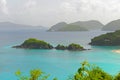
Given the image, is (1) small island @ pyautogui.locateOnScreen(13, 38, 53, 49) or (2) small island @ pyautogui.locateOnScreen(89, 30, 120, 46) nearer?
(1) small island @ pyautogui.locateOnScreen(13, 38, 53, 49)

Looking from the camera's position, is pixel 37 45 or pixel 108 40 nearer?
pixel 37 45

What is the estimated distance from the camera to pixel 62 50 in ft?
334

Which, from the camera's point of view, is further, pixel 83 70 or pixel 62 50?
pixel 62 50


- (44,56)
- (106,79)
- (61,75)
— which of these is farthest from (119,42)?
(106,79)

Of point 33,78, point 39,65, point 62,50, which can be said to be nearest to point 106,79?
point 33,78

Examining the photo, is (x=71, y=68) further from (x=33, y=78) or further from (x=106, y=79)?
(x=33, y=78)

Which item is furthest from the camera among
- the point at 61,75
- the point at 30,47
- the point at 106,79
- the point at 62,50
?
the point at 30,47

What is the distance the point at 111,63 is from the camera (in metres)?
70.3

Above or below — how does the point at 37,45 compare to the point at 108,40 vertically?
below

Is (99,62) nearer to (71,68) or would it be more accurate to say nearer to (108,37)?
(71,68)

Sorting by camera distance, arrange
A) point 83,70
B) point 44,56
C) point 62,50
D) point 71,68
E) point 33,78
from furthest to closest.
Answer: point 62,50 < point 44,56 < point 71,68 < point 83,70 < point 33,78

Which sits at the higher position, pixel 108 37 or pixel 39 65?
pixel 108 37

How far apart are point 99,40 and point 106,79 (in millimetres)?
97283

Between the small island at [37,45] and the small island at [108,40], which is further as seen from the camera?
the small island at [108,40]
